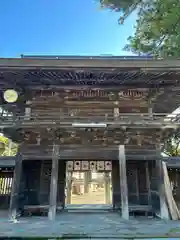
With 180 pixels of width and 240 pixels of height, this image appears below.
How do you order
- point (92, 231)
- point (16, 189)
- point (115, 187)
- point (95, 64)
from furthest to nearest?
point (115, 187)
point (16, 189)
point (95, 64)
point (92, 231)

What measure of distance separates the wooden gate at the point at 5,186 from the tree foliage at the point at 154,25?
11376 mm

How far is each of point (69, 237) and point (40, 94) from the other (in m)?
6.07

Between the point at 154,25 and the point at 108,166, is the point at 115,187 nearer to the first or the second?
the point at 108,166

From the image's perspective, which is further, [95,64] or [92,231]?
[95,64]

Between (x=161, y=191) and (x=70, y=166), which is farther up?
(x=70, y=166)

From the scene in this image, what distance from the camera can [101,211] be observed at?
31.2 feet

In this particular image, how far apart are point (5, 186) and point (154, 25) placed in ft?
41.7

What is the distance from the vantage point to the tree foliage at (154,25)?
1088cm

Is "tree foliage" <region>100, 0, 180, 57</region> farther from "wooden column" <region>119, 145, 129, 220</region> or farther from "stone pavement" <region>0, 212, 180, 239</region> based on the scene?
"stone pavement" <region>0, 212, 180, 239</region>

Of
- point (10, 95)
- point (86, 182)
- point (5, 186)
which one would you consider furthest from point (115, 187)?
point (86, 182)

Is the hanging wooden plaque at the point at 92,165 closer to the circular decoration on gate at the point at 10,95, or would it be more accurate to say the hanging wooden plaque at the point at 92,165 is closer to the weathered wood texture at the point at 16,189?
the weathered wood texture at the point at 16,189

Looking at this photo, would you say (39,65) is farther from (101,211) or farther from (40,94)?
(101,211)

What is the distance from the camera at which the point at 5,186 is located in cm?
1013

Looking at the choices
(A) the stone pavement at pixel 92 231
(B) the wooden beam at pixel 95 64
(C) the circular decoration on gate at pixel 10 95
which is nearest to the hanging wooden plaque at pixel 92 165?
(A) the stone pavement at pixel 92 231
